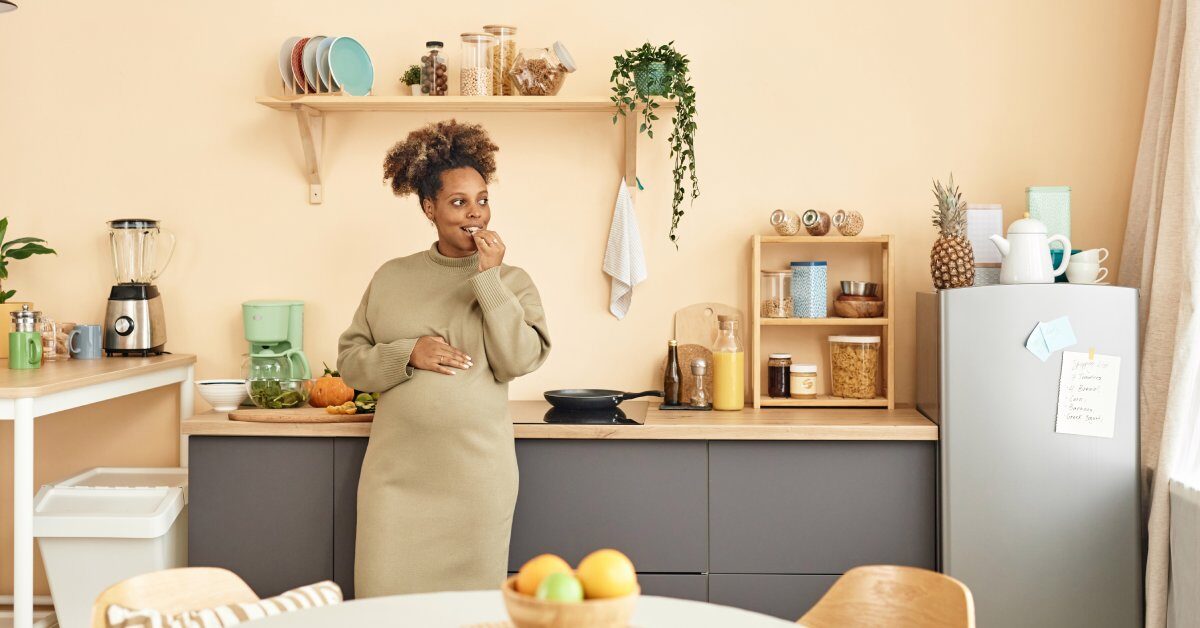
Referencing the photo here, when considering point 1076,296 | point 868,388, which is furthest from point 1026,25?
point 868,388

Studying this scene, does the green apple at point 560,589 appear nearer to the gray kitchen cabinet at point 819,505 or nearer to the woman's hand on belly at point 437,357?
the woman's hand on belly at point 437,357

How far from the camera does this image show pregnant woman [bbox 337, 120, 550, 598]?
2529mm

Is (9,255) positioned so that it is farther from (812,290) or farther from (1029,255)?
(1029,255)

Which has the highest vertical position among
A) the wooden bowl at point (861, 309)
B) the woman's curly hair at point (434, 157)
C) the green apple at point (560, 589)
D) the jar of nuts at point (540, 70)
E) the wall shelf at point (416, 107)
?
the jar of nuts at point (540, 70)

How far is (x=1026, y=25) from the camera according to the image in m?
3.20

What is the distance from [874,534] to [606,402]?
0.82 meters

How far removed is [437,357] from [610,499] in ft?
2.15

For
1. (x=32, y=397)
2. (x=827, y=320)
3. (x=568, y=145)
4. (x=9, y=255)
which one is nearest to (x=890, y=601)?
(x=827, y=320)

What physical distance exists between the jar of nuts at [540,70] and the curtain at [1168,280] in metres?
1.67

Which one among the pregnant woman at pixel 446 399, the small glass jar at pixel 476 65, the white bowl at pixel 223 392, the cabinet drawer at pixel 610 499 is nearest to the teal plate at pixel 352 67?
the small glass jar at pixel 476 65

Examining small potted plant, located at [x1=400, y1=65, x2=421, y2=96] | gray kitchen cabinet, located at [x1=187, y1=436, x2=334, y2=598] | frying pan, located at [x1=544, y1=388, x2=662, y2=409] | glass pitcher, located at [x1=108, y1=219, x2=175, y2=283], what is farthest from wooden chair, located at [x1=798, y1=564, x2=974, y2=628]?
glass pitcher, located at [x1=108, y1=219, x2=175, y2=283]

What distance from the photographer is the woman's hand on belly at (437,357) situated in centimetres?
254

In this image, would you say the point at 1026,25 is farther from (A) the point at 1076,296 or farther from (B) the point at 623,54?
(B) the point at 623,54

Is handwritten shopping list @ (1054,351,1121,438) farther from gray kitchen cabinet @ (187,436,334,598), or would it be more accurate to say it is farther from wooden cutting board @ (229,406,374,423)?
gray kitchen cabinet @ (187,436,334,598)
